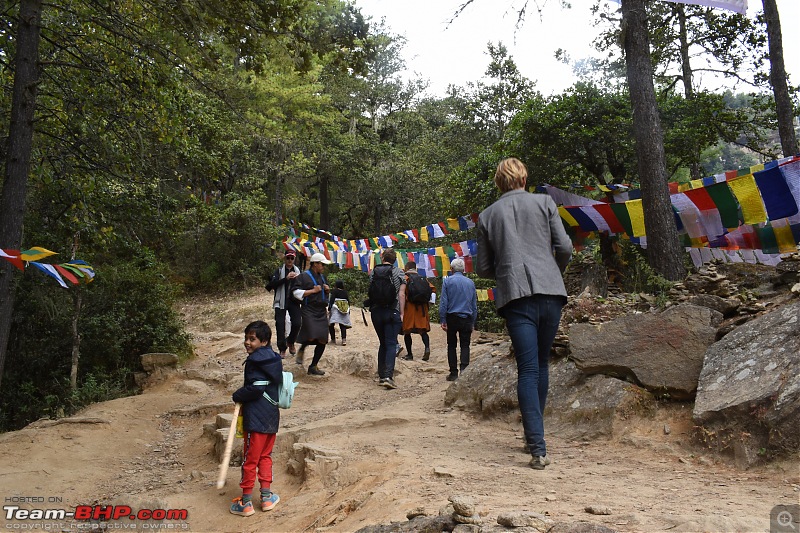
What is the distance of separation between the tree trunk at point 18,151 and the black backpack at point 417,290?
5.46 m

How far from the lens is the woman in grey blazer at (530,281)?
160 inches

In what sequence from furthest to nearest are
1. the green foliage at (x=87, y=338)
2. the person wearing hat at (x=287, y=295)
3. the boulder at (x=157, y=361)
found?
the boulder at (x=157, y=361) < the green foliage at (x=87, y=338) < the person wearing hat at (x=287, y=295)

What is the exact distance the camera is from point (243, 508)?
14.1ft

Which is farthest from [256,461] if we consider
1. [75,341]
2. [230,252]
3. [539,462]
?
[230,252]

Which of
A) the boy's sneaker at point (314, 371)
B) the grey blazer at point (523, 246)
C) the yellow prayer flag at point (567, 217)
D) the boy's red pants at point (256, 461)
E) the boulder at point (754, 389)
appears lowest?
the boy's sneaker at point (314, 371)

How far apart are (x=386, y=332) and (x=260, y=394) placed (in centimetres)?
406

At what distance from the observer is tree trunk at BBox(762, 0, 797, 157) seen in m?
10.7

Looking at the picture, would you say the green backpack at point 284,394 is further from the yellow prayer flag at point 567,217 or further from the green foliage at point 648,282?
the yellow prayer flag at point 567,217

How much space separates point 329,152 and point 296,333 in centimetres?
1832

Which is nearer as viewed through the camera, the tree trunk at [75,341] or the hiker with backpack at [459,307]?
the hiker with backpack at [459,307]

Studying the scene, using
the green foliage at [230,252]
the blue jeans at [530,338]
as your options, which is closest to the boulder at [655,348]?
the blue jeans at [530,338]

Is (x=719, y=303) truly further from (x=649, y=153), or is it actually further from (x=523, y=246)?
(x=649, y=153)

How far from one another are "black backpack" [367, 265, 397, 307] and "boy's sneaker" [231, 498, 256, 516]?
4.27m

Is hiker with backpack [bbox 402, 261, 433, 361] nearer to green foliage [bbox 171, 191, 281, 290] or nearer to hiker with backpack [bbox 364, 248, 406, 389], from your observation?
hiker with backpack [bbox 364, 248, 406, 389]
